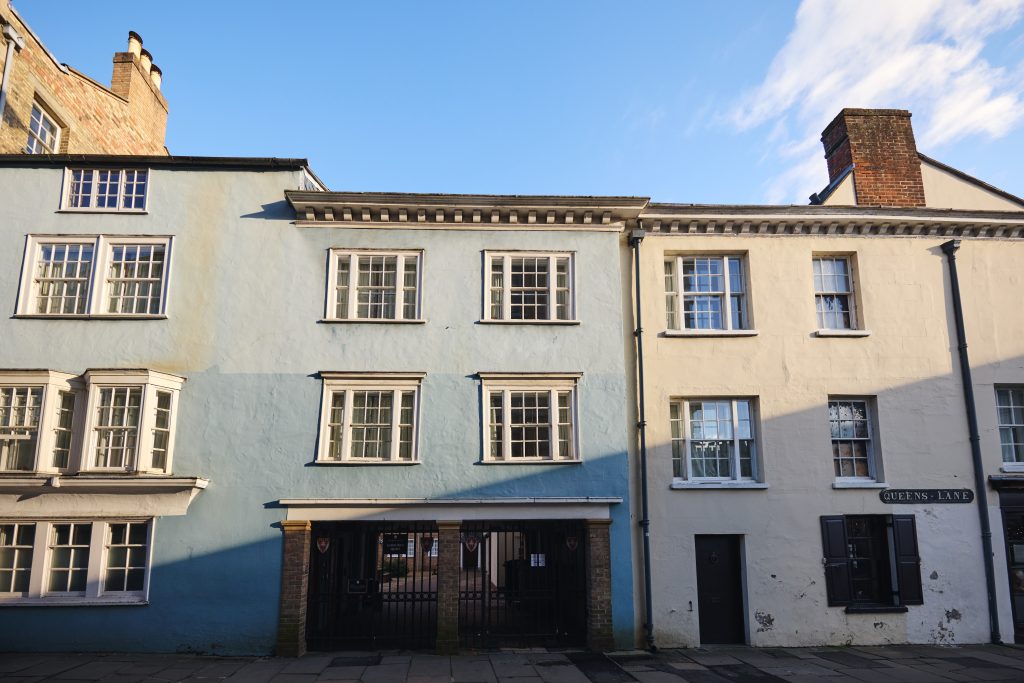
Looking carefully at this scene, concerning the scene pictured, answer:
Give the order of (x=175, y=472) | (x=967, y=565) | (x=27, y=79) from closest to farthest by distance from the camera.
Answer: (x=175, y=472)
(x=967, y=565)
(x=27, y=79)

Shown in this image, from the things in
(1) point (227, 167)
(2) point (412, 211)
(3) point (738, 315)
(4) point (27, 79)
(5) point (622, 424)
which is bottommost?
(5) point (622, 424)

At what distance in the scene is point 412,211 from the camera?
48.9ft

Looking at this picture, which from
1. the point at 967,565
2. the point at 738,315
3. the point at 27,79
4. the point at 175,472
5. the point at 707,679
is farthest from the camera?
the point at 27,79

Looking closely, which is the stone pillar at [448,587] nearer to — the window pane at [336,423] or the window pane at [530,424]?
the window pane at [530,424]

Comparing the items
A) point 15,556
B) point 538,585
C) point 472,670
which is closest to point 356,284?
point 538,585

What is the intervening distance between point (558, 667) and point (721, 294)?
8.70 meters

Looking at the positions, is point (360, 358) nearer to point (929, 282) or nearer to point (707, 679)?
point (707, 679)

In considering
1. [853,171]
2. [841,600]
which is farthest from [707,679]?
[853,171]

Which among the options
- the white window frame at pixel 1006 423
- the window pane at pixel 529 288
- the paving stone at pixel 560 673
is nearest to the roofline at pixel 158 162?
the window pane at pixel 529 288

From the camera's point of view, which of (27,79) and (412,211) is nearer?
(412,211)

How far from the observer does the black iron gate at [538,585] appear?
45.3 ft

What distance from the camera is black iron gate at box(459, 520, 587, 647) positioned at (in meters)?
13.8

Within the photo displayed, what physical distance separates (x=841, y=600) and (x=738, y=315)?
642 cm

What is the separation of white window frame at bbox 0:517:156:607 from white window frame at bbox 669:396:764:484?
10922 millimetres
